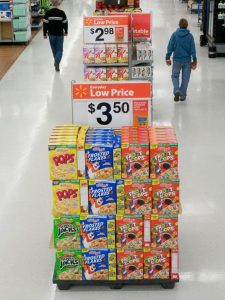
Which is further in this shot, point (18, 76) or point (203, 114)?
point (18, 76)

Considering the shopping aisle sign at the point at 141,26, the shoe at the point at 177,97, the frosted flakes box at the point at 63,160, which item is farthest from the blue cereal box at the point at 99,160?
the shoe at the point at 177,97

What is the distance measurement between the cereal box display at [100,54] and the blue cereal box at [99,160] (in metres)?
4.52

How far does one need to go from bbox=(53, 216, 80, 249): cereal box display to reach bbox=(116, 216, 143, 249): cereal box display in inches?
13.9

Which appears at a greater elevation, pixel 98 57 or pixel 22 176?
pixel 98 57

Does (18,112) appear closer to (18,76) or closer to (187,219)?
(18,76)

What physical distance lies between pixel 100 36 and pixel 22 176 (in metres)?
2.66

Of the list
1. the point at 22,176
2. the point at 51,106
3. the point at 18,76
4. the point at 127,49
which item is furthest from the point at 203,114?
the point at 18,76

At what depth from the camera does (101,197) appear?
536cm

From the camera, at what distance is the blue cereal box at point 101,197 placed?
5.33 meters

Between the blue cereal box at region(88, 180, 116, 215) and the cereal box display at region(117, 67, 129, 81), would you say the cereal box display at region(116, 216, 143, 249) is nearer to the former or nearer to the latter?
the blue cereal box at region(88, 180, 116, 215)

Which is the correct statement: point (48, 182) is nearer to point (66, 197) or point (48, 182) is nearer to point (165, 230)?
point (66, 197)

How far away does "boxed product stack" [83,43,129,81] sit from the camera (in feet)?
31.4

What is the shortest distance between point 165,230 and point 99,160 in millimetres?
836

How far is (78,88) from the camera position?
18.9 ft
